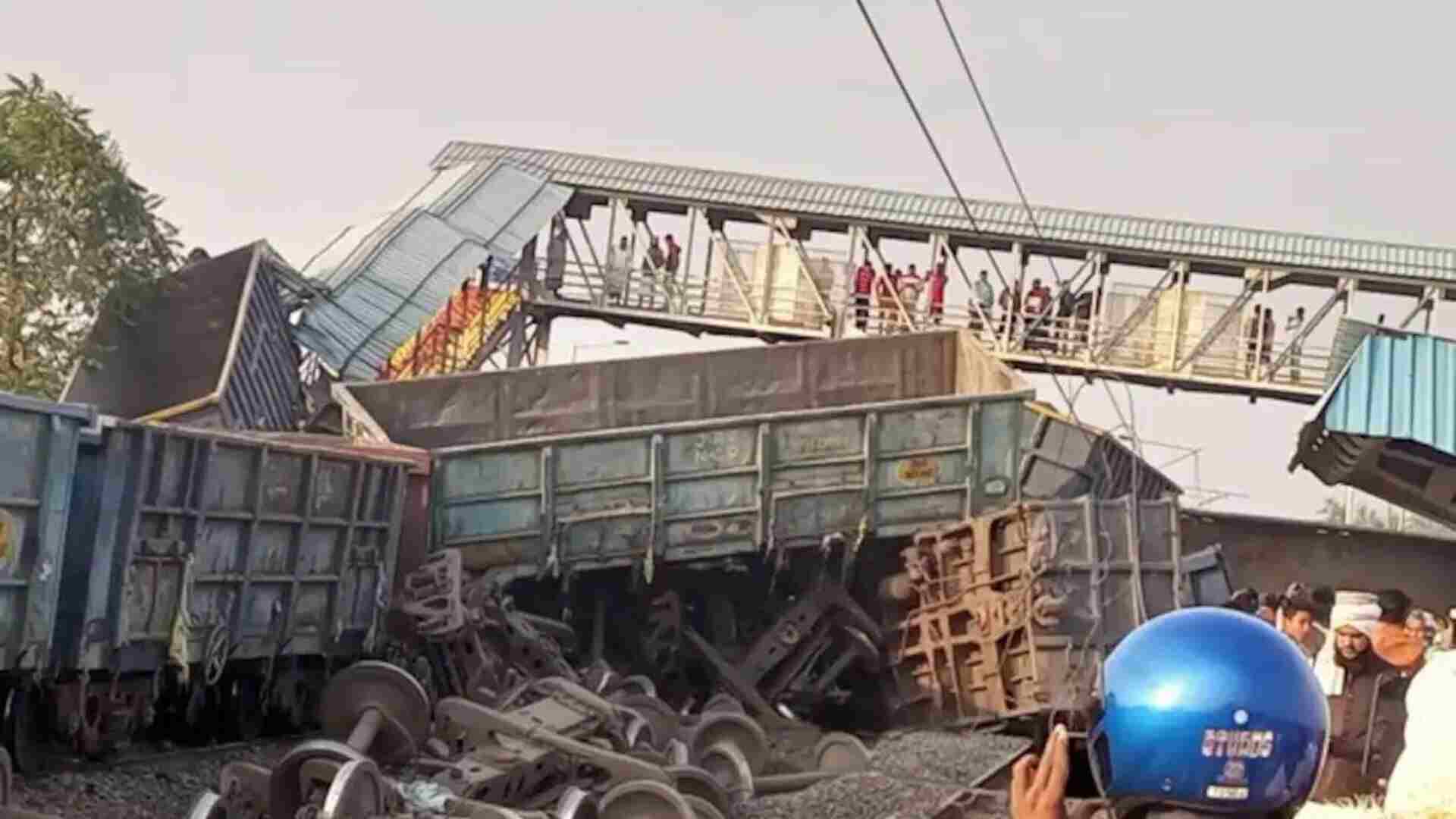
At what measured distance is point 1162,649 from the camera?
2.66 metres

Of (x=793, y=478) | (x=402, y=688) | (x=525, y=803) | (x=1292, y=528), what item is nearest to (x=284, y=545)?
(x=402, y=688)

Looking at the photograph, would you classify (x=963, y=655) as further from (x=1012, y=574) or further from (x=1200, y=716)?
(x=1200, y=716)

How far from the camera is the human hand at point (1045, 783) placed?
268cm

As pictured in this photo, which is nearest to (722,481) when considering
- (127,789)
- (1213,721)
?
(127,789)

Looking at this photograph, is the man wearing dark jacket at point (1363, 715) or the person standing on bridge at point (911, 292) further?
the person standing on bridge at point (911, 292)

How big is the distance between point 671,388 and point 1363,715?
402 inches

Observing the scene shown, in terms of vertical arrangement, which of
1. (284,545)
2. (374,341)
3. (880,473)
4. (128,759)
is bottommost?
(128,759)

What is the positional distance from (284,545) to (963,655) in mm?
4941

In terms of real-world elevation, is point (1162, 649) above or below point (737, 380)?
below

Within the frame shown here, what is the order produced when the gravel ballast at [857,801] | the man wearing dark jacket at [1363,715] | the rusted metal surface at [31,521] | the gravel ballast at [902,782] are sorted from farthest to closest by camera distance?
1. the gravel ballast at [902,782]
2. the gravel ballast at [857,801]
3. the rusted metal surface at [31,521]
4. the man wearing dark jacket at [1363,715]

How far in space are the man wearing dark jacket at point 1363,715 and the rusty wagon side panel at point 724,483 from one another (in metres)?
6.19

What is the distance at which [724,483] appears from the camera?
14031mm

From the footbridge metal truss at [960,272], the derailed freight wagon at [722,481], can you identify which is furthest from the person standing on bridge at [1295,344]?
the derailed freight wagon at [722,481]

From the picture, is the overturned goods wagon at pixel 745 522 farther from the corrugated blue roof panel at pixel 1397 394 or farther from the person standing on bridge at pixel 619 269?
the person standing on bridge at pixel 619 269
